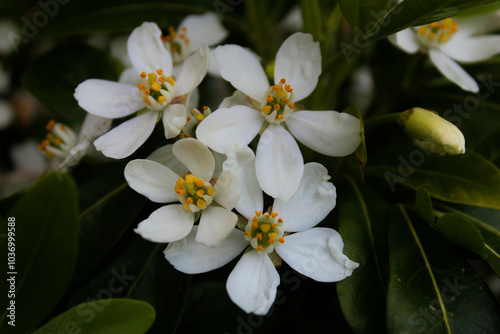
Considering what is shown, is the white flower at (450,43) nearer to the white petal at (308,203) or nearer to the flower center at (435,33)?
the flower center at (435,33)

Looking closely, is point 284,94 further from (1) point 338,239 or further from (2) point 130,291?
(2) point 130,291

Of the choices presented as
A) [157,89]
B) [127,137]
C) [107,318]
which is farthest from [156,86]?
[107,318]

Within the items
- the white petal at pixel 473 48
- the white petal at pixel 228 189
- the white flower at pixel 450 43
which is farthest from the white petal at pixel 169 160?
the white petal at pixel 473 48

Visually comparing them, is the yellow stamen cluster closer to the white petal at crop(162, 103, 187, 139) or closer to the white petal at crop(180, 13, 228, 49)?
the white petal at crop(162, 103, 187, 139)

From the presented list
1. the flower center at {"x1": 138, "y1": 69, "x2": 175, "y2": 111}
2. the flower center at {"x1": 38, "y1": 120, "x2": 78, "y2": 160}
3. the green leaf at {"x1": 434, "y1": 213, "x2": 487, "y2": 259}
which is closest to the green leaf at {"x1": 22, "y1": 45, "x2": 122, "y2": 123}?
the flower center at {"x1": 38, "y1": 120, "x2": 78, "y2": 160}

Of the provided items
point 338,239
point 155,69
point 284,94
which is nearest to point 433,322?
point 338,239
